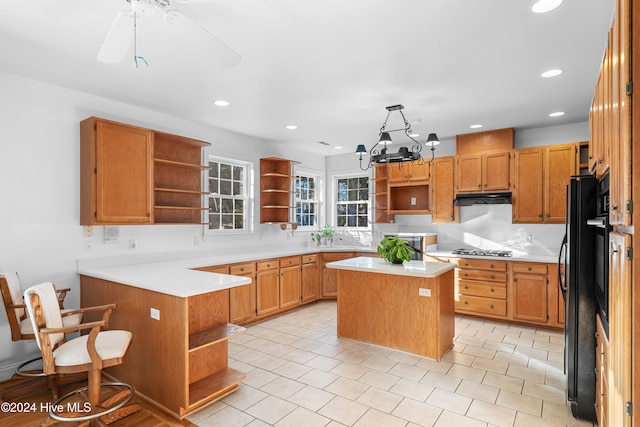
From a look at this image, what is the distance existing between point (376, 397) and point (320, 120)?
3191 millimetres

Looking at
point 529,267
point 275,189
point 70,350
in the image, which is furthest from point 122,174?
point 529,267

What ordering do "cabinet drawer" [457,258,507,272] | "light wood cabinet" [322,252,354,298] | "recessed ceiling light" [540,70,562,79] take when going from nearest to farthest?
1. "recessed ceiling light" [540,70,562,79]
2. "cabinet drawer" [457,258,507,272]
3. "light wood cabinet" [322,252,354,298]

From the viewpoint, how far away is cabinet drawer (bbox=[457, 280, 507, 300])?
453 cm

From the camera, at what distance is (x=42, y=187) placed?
10.6ft

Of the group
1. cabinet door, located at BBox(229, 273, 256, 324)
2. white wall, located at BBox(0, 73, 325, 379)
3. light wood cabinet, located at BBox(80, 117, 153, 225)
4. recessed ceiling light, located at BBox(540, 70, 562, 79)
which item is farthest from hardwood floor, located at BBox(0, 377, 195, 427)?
recessed ceiling light, located at BBox(540, 70, 562, 79)

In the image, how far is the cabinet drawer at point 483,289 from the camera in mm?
4527

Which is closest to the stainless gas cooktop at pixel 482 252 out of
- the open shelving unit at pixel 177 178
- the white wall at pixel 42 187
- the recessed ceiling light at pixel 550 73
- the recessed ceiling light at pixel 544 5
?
the recessed ceiling light at pixel 550 73

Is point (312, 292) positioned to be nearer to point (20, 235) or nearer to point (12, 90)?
point (20, 235)

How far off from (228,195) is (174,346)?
2.89 meters

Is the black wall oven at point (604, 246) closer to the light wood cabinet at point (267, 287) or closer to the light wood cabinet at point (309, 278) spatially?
the light wood cabinet at point (267, 287)

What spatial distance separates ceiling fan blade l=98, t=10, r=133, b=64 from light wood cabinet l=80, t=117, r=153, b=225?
1.65 m

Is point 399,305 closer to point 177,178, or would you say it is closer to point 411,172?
point 411,172

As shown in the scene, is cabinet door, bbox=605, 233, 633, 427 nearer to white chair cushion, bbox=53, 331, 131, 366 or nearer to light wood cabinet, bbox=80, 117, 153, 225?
white chair cushion, bbox=53, 331, 131, 366

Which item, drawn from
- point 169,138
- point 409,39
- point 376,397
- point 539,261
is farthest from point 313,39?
point 539,261
